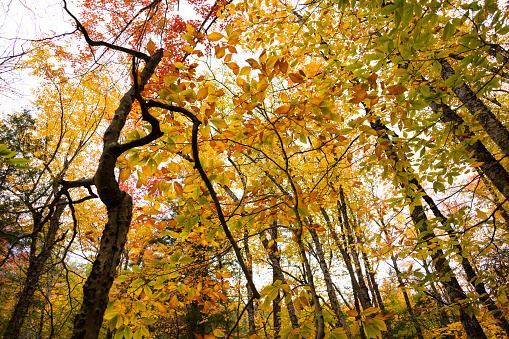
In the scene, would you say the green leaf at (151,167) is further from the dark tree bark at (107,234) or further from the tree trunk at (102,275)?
the tree trunk at (102,275)

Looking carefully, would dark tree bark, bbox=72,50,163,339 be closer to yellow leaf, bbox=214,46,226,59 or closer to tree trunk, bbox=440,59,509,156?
yellow leaf, bbox=214,46,226,59

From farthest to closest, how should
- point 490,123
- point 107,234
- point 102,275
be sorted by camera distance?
point 490,123
point 107,234
point 102,275

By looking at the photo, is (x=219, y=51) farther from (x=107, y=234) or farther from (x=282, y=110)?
(x=107, y=234)

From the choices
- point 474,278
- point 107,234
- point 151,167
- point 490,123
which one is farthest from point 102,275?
point 490,123

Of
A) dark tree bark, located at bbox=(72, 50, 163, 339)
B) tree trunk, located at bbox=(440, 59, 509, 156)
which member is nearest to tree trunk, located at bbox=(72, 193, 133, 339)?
dark tree bark, located at bbox=(72, 50, 163, 339)

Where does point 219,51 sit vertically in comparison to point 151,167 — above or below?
above

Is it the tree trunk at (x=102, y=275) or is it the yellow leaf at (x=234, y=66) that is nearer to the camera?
the tree trunk at (x=102, y=275)

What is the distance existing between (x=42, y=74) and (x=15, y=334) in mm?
7286

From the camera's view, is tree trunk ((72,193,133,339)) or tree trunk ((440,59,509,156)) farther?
tree trunk ((440,59,509,156))

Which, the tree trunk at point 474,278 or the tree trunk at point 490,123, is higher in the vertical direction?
the tree trunk at point 490,123

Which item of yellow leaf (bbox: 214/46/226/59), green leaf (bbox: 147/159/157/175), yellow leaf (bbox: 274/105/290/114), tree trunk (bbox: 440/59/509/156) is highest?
tree trunk (bbox: 440/59/509/156)

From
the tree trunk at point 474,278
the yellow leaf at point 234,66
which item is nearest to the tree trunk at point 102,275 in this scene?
the yellow leaf at point 234,66

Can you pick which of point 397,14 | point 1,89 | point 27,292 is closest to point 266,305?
point 397,14

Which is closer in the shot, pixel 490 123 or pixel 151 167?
pixel 151 167
